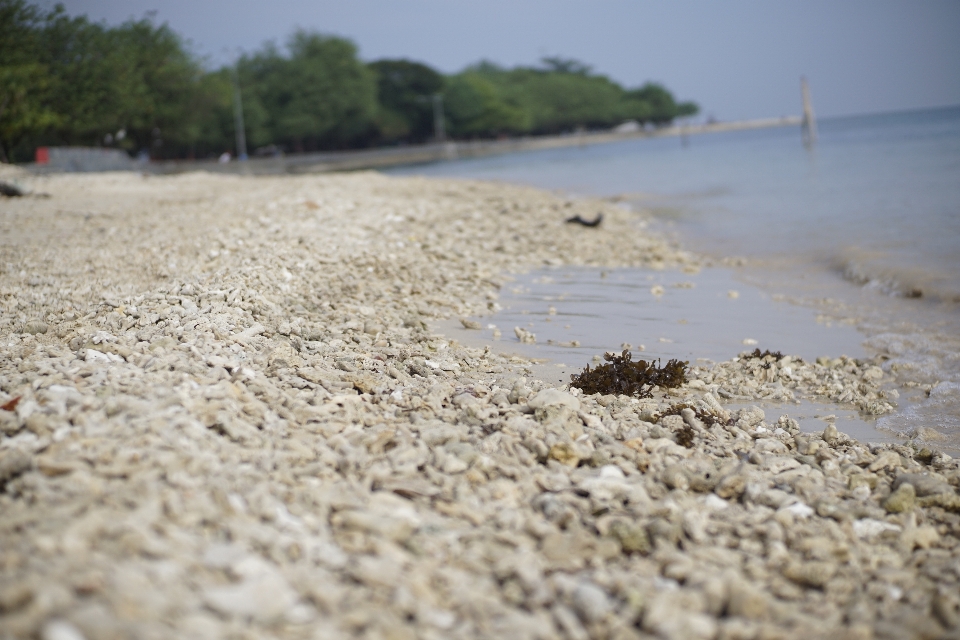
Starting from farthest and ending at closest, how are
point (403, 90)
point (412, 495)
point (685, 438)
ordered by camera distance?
point (403, 90), point (685, 438), point (412, 495)

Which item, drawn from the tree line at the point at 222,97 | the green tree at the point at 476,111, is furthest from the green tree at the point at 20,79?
the green tree at the point at 476,111

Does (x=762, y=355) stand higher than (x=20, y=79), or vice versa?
(x=20, y=79)

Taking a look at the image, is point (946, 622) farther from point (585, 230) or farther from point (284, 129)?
point (284, 129)

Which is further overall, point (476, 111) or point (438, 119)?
point (476, 111)

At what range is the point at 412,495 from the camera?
347cm

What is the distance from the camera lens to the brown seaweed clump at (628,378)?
5.68 metres

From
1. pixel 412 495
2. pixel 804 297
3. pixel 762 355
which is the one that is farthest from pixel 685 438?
pixel 804 297

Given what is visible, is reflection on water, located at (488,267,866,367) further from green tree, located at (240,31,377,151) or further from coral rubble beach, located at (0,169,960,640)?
green tree, located at (240,31,377,151)

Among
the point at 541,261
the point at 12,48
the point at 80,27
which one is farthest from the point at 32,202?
the point at 80,27

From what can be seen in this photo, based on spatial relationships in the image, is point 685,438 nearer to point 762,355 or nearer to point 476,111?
point 762,355

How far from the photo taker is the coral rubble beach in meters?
2.61

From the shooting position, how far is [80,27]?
47.7 metres

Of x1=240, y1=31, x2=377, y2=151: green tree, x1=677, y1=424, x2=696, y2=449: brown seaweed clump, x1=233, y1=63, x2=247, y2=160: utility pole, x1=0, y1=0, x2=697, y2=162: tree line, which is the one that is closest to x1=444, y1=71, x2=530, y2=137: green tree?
x1=0, y1=0, x2=697, y2=162: tree line

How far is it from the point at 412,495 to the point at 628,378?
9.11ft
